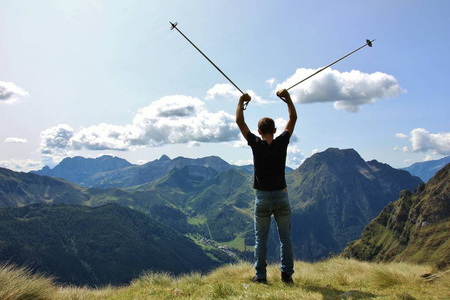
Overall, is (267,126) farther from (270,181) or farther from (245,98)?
(270,181)

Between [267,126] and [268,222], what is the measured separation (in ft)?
8.82

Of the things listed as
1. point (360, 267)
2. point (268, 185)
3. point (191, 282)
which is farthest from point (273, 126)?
point (360, 267)

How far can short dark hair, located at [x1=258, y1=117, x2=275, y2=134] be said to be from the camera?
8.23m

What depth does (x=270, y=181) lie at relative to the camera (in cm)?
810

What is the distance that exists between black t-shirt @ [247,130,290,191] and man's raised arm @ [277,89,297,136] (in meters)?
0.28

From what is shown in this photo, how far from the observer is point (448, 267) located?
8.38 m

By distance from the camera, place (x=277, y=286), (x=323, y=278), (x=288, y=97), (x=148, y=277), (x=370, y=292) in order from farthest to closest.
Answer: (x=148, y=277), (x=323, y=278), (x=288, y=97), (x=277, y=286), (x=370, y=292)

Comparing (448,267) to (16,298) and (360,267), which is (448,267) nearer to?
(360,267)

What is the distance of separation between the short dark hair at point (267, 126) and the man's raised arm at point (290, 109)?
0.48 m

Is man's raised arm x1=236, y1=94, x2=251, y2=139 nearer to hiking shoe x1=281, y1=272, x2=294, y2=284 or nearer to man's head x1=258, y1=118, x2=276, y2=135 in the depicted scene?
man's head x1=258, y1=118, x2=276, y2=135

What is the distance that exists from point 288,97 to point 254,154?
2078 mm

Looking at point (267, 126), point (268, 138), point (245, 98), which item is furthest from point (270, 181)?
point (245, 98)

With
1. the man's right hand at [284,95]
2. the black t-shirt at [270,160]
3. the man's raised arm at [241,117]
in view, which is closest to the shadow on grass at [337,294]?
the black t-shirt at [270,160]

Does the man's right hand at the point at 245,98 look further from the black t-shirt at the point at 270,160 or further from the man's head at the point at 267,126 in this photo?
the black t-shirt at the point at 270,160
